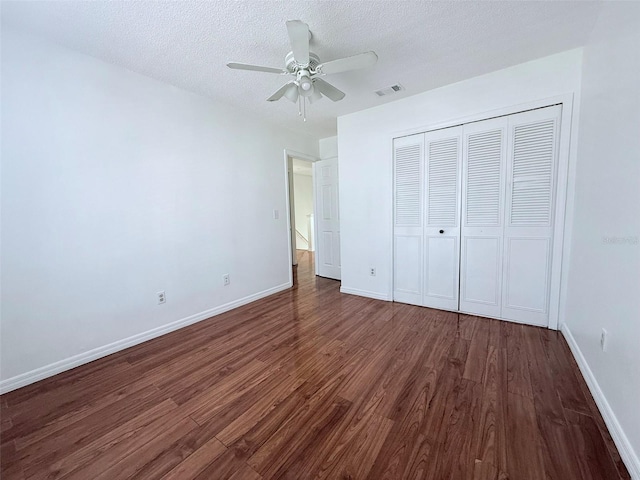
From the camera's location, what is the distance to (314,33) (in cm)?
194

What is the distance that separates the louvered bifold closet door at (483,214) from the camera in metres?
2.62

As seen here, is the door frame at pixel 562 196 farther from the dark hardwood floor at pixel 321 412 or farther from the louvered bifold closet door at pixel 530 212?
the dark hardwood floor at pixel 321 412

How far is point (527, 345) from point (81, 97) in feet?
14.1

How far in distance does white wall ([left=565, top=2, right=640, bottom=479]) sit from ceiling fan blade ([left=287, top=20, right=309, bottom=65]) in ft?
5.75

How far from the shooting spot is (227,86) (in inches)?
106

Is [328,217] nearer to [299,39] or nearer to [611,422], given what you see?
[299,39]

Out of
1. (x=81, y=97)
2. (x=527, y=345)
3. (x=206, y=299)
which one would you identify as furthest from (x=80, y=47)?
(x=527, y=345)

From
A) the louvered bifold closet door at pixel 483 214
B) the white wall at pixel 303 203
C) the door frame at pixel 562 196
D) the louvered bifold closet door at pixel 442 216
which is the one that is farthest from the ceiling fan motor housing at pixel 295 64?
the white wall at pixel 303 203

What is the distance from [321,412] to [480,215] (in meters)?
2.47

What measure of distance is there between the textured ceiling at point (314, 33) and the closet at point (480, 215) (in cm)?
69

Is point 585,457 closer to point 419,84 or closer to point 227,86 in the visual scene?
point 419,84

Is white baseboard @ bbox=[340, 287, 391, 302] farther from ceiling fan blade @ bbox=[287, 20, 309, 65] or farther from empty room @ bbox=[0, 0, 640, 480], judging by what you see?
ceiling fan blade @ bbox=[287, 20, 309, 65]

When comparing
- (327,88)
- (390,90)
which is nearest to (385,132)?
(390,90)

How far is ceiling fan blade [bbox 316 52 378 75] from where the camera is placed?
173 centimetres
